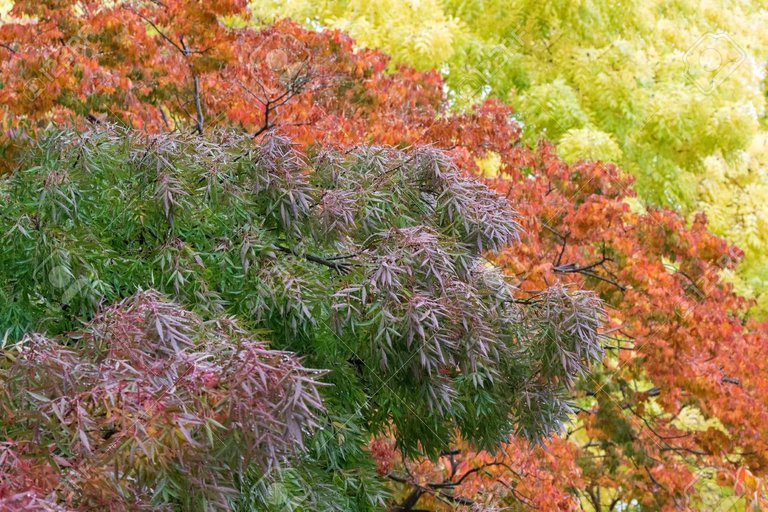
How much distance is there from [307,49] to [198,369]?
6.63 m

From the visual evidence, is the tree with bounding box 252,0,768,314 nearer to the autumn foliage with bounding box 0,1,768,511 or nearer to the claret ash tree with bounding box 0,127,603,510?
the autumn foliage with bounding box 0,1,768,511

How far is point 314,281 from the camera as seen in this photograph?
16.6ft

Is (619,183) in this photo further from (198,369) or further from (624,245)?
(198,369)

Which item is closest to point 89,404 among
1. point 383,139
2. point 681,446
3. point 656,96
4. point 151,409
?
point 151,409

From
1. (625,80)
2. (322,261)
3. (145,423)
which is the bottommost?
(625,80)

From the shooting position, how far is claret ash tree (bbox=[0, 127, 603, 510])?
4.69 m

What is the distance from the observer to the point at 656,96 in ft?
45.0

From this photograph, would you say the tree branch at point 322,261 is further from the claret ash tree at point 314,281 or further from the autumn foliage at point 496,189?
the autumn foliage at point 496,189

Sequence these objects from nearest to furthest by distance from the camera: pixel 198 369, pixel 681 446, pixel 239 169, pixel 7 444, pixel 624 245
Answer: pixel 7 444, pixel 198 369, pixel 239 169, pixel 624 245, pixel 681 446

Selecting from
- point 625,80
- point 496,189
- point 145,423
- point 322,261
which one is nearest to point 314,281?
point 322,261

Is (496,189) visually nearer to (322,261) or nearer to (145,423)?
(322,261)

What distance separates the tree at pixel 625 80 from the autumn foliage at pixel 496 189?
11.5 feet

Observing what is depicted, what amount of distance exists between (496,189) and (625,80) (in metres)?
5.93

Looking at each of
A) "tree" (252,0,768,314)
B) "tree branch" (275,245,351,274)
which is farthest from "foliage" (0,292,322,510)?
"tree" (252,0,768,314)
